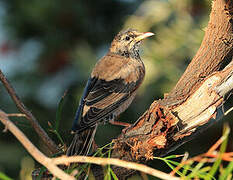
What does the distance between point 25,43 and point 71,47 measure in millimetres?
992

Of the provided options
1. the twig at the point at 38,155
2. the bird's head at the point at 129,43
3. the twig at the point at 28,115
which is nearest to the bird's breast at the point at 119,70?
the bird's head at the point at 129,43

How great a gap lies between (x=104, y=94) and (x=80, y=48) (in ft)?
7.39

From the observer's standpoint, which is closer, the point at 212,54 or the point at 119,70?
the point at 212,54

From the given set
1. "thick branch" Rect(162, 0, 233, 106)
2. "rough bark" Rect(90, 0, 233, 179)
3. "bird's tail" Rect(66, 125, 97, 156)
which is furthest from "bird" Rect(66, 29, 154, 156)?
"thick branch" Rect(162, 0, 233, 106)

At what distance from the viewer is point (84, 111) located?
3.94 m

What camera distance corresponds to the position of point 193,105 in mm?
2963

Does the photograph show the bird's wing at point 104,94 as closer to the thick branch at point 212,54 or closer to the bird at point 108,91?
the bird at point 108,91

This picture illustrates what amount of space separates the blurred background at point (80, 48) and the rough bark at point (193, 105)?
2029mm

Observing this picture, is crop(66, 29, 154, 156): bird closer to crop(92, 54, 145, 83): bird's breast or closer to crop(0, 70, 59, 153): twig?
crop(92, 54, 145, 83): bird's breast

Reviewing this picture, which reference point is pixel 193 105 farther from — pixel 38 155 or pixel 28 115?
pixel 38 155

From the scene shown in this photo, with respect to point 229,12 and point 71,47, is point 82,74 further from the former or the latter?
point 229,12

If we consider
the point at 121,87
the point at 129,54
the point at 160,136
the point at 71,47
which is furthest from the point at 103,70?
the point at 71,47

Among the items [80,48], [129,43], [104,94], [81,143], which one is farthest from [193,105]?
[80,48]

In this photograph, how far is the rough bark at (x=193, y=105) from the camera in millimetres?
2936
